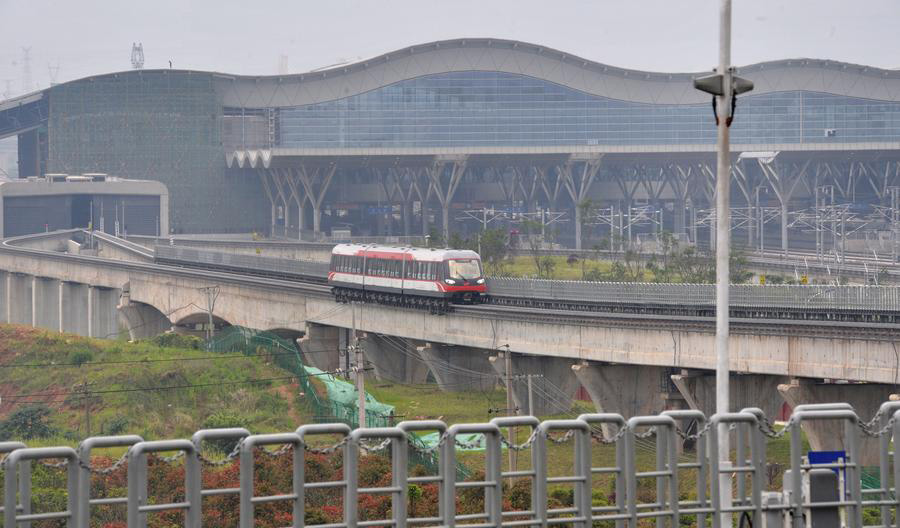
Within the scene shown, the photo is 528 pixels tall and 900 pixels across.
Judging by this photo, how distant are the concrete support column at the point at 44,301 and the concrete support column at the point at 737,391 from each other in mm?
82075

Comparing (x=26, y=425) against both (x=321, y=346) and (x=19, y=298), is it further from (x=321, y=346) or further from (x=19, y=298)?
(x=19, y=298)

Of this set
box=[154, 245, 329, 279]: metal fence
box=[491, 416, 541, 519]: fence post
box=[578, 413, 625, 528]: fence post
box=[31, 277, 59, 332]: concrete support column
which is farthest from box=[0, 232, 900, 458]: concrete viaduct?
box=[491, 416, 541, 519]: fence post

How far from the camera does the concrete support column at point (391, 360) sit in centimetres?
8338

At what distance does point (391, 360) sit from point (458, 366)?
7275 mm

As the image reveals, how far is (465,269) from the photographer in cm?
7581

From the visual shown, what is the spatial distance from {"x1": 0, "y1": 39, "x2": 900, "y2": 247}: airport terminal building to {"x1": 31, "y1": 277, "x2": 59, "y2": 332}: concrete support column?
47.1 meters

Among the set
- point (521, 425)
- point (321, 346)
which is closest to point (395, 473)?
point (521, 425)

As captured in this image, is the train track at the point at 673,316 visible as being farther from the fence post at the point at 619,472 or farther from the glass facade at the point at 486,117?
the glass facade at the point at 486,117

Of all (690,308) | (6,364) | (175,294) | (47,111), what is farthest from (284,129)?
(690,308)

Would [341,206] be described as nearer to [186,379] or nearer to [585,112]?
[585,112]

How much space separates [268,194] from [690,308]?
123755 millimetres

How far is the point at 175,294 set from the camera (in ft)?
347

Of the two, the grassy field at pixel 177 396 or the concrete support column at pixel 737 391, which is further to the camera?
the grassy field at pixel 177 396

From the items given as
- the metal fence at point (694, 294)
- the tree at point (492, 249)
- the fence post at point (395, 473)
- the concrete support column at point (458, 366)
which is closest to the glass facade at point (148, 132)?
the tree at point (492, 249)
